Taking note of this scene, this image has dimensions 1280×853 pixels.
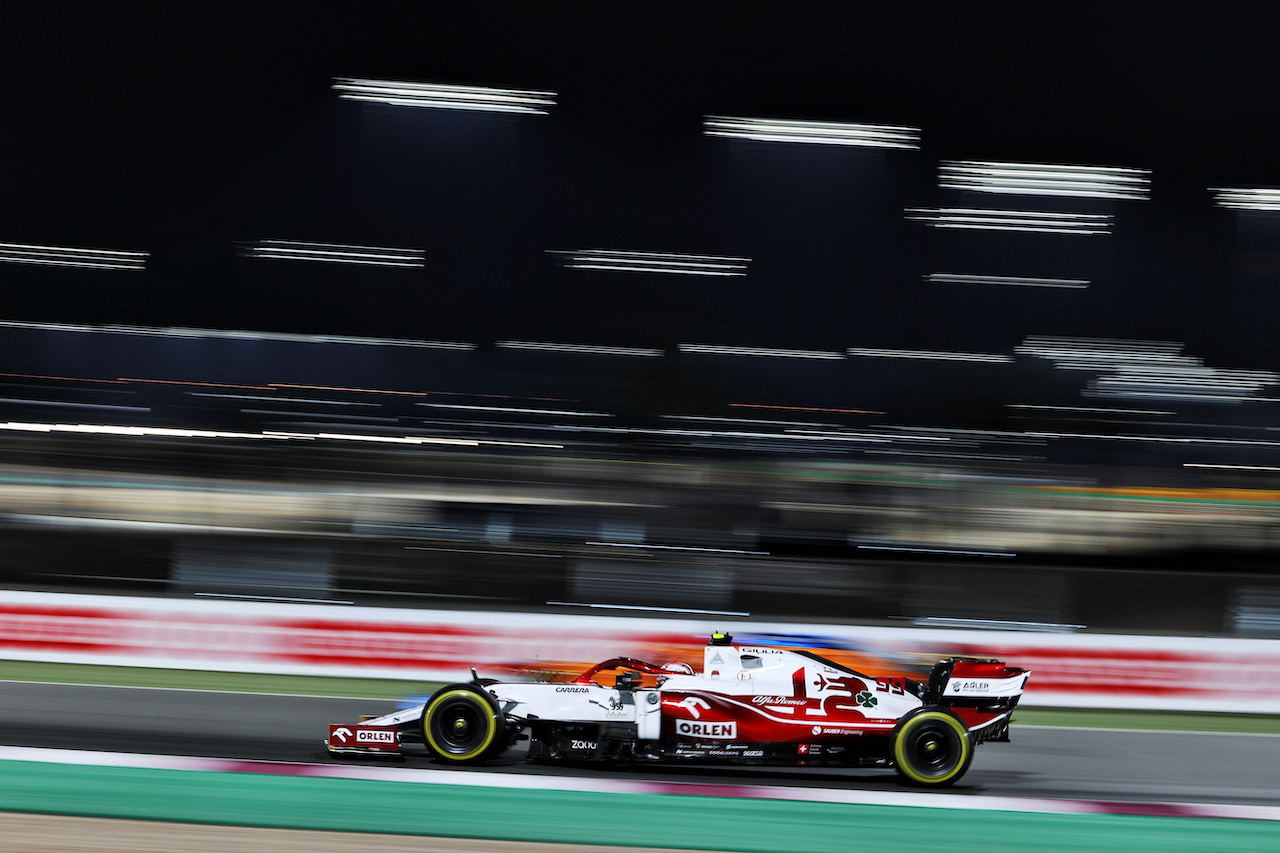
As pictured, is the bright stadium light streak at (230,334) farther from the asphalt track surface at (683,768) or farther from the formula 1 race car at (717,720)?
the formula 1 race car at (717,720)

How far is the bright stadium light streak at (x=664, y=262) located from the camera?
619 inches

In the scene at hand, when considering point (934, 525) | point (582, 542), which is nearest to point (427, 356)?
point (582, 542)

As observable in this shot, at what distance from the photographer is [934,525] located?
41.3 feet

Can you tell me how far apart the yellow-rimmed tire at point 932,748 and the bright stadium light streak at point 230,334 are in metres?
11.9

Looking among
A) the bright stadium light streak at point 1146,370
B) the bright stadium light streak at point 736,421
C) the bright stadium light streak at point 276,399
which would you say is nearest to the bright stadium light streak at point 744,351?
the bright stadium light streak at point 736,421

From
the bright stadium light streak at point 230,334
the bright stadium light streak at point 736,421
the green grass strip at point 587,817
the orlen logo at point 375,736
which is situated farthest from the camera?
the bright stadium light streak at point 230,334

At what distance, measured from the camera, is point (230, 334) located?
15.6 metres

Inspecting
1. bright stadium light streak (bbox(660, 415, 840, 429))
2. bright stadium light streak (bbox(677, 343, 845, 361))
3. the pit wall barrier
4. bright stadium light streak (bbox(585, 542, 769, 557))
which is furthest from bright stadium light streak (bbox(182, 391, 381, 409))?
the pit wall barrier

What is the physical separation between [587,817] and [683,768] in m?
1.00

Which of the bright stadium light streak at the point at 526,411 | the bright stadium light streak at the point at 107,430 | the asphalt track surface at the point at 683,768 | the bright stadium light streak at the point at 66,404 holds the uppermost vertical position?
the bright stadium light streak at the point at 526,411

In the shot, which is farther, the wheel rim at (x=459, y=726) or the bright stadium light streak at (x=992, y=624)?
the bright stadium light streak at (x=992, y=624)

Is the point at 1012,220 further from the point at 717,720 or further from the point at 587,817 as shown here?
the point at 587,817

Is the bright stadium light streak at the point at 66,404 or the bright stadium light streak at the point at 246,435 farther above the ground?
the bright stadium light streak at the point at 66,404

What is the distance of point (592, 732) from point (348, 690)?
315 cm
